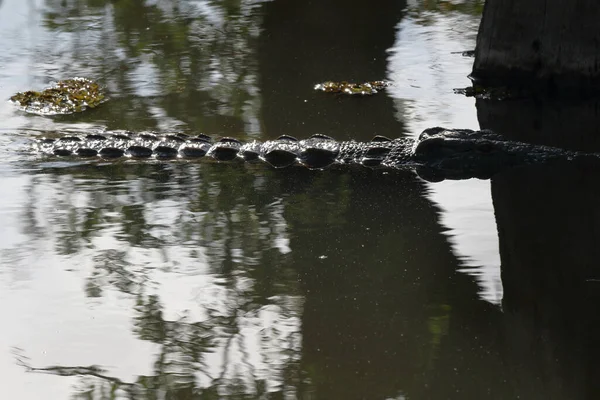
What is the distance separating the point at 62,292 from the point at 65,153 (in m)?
2.21

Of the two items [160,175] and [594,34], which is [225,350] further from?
[594,34]

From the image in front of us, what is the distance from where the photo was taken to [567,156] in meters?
5.52

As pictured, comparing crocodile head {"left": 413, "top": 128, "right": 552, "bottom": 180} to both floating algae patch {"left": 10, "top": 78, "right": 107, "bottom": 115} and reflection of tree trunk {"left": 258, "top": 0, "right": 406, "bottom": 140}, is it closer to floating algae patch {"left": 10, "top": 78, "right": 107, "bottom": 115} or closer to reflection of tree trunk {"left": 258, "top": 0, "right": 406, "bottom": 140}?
reflection of tree trunk {"left": 258, "top": 0, "right": 406, "bottom": 140}

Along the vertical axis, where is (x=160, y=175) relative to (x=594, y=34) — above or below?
below

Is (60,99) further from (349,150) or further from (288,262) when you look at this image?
(288,262)

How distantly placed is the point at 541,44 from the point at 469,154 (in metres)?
1.56

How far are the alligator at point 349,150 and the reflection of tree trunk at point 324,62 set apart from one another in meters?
0.49

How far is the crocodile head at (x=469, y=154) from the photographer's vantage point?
5.56 meters

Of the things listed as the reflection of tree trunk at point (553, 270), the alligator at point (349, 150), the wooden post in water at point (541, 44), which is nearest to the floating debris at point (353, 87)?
the wooden post in water at point (541, 44)

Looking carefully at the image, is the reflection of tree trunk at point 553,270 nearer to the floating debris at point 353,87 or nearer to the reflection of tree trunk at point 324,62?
the reflection of tree trunk at point 324,62

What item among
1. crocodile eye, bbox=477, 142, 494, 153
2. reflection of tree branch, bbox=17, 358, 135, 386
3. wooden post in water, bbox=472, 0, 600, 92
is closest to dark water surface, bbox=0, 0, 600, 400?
reflection of tree branch, bbox=17, 358, 135, 386

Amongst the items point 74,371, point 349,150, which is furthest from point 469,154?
point 74,371

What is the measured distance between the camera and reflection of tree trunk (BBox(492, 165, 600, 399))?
133 inches

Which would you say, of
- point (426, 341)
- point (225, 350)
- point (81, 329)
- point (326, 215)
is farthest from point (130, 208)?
point (426, 341)
